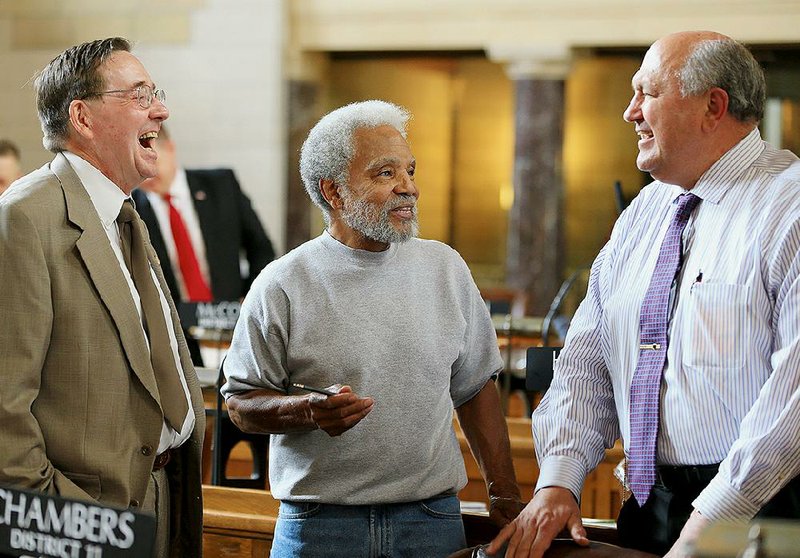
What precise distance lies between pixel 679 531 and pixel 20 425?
1162 mm

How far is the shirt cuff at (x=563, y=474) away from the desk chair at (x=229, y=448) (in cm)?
103

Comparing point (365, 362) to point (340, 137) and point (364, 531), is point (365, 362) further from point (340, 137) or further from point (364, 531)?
point (340, 137)

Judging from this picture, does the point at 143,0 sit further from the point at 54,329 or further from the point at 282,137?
the point at 54,329

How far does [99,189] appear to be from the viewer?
218 centimetres

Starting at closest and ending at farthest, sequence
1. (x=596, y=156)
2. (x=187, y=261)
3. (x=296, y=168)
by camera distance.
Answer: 1. (x=187, y=261)
2. (x=296, y=168)
3. (x=596, y=156)

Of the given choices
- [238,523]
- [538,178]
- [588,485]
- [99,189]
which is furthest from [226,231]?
[99,189]

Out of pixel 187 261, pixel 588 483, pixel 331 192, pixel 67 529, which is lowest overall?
pixel 187 261

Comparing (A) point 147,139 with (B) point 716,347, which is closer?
(B) point 716,347

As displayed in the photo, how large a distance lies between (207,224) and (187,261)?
1.86 ft

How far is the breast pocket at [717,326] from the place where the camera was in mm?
1933

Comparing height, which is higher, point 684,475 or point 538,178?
point 684,475

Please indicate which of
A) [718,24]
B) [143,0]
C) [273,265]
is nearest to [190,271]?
[143,0]

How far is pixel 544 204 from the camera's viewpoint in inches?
324

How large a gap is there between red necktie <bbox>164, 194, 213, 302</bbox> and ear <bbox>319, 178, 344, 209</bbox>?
193 inches
